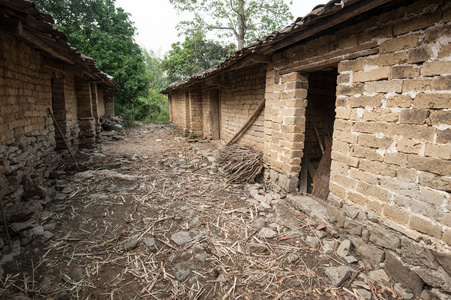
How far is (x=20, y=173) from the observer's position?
4227 mm

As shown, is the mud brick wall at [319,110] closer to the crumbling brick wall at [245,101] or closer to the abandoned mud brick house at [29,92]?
the crumbling brick wall at [245,101]

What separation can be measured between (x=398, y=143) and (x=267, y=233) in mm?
2137

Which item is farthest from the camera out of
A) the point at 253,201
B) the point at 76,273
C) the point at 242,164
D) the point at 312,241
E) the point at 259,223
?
the point at 242,164

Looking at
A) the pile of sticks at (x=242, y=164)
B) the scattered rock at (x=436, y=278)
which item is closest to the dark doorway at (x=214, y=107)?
the pile of sticks at (x=242, y=164)

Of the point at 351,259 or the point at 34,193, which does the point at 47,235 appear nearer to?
the point at 34,193

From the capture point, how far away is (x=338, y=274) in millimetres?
2822

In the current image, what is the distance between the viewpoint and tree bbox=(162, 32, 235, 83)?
840 inches

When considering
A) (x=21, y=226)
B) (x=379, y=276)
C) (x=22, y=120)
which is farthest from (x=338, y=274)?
(x=22, y=120)

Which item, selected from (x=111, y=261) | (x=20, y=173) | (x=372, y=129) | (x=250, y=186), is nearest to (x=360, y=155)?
(x=372, y=129)

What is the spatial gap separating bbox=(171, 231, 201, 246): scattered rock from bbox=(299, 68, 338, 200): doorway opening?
2.51 meters

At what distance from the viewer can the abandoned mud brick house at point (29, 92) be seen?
10.2 feet

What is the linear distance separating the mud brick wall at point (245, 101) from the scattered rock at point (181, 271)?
12.0 feet

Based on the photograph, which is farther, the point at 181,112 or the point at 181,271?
the point at 181,112

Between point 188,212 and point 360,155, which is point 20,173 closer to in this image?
point 188,212
